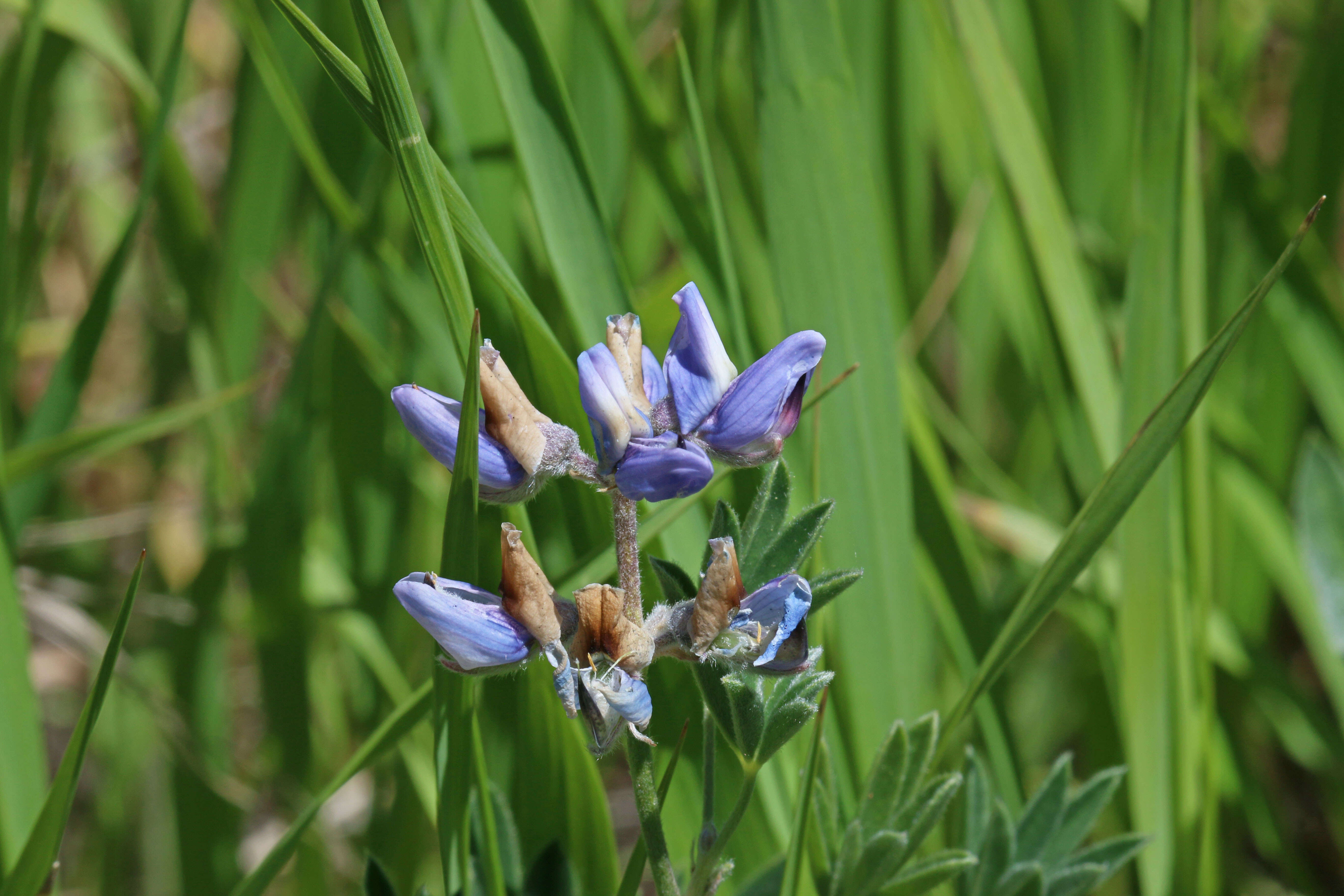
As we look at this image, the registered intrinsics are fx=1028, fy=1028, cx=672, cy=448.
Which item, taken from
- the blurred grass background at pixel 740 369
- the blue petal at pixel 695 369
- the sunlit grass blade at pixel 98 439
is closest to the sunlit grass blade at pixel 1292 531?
the blurred grass background at pixel 740 369

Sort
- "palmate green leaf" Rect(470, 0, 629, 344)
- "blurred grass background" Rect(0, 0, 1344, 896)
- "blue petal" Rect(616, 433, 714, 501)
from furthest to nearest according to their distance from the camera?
"blurred grass background" Rect(0, 0, 1344, 896) < "palmate green leaf" Rect(470, 0, 629, 344) < "blue petal" Rect(616, 433, 714, 501)

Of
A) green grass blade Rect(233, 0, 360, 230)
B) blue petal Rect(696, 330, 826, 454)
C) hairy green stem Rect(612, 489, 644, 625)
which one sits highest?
green grass blade Rect(233, 0, 360, 230)

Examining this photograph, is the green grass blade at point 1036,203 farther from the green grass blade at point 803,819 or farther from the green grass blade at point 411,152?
the green grass blade at point 411,152

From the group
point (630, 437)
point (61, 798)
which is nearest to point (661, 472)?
point (630, 437)

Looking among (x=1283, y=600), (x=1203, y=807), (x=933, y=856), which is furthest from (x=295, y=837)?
(x=1283, y=600)

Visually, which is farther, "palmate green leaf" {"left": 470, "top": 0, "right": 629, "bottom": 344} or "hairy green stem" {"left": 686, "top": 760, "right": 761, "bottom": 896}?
"palmate green leaf" {"left": 470, "top": 0, "right": 629, "bottom": 344}

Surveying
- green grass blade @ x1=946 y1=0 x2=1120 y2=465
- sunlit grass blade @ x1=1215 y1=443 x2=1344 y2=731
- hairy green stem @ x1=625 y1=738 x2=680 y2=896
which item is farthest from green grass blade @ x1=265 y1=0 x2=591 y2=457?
sunlit grass blade @ x1=1215 y1=443 x2=1344 y2=731

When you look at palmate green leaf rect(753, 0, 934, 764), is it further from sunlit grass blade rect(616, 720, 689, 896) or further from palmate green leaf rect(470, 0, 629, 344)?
sunlit grass blade rect(616, 720, 689, 896)

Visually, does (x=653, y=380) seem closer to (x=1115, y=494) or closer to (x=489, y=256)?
(x=489, y=256)
